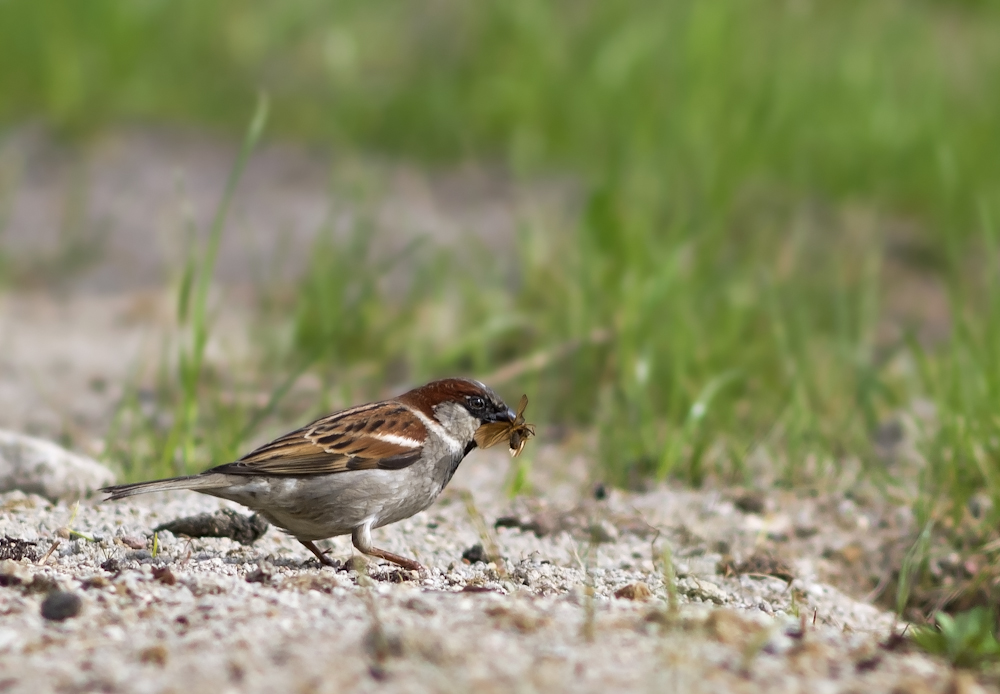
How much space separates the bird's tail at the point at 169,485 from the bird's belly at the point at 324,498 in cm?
4

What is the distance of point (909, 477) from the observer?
198 inches

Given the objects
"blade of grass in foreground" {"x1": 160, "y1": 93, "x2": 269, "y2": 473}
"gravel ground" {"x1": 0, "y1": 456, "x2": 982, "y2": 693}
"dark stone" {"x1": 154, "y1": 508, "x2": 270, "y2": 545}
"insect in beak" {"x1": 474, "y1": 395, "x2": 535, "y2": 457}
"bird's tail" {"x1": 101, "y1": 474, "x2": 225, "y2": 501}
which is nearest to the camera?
"gravel ground" {"x1": 0, "y1": 456, "x2": 982, "y2": 693}

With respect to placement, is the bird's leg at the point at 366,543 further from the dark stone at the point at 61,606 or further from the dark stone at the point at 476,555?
the dark stone at the point at 61,606

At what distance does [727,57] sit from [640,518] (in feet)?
13.5

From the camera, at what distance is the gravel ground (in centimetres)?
244

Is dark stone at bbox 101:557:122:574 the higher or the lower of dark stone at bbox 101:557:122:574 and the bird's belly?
the lower

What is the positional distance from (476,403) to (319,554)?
75cm

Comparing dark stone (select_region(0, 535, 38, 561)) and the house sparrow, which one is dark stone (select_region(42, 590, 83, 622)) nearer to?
dark stone (select_region(0, 535, 38, 561))

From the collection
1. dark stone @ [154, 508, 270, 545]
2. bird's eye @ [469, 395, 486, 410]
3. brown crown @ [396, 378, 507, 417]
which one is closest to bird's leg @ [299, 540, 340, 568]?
dark stone @ [154, 508, 270, 545]

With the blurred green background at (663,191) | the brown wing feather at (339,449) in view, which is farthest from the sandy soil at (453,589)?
the blurred green background at (663,191)

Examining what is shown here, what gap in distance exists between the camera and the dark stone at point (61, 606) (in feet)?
9.09

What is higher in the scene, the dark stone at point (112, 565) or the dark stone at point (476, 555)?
the dark stone at point (112, 565)

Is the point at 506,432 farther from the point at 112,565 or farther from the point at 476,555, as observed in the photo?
the point at 112,565

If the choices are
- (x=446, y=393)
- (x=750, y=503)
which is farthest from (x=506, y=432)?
(x=750, y=503)
